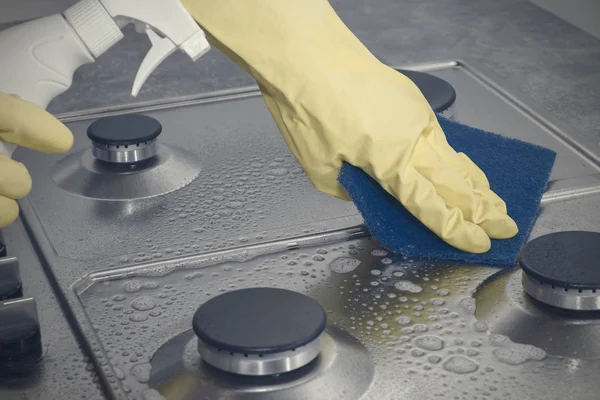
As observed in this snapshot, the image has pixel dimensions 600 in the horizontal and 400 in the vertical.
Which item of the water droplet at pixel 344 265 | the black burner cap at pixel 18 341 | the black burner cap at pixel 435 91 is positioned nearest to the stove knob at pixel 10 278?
the black burner cap at pixel 18 341

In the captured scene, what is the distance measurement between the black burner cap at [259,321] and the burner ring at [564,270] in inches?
9.5

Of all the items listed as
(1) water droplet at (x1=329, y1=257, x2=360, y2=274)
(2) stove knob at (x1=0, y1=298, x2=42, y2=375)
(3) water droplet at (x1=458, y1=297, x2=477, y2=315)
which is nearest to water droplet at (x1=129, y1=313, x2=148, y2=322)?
(2) stove knob at (x1=0, y1=298, x2=42, y2=375)

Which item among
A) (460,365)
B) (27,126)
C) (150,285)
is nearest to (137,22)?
(27,126)

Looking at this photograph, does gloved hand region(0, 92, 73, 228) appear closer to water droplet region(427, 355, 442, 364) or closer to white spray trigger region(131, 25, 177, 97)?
white spray trigger region(131, 25, 177, 97)

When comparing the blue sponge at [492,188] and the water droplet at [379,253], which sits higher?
the blue sponge at [492,188]

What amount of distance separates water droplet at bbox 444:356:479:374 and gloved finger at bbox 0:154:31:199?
468mm

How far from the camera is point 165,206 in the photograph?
121 centimetres

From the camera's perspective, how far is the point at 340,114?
3.49 ft

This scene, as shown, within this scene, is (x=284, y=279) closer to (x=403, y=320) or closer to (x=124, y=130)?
(x=403, y=320)

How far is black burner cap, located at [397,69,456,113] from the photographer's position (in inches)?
53.2

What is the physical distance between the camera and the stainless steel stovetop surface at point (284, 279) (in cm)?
86

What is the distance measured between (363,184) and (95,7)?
36 cm

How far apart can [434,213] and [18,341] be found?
47cm

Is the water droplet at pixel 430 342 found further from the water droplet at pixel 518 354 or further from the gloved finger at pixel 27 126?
the gloved finger at pixel 27 126
